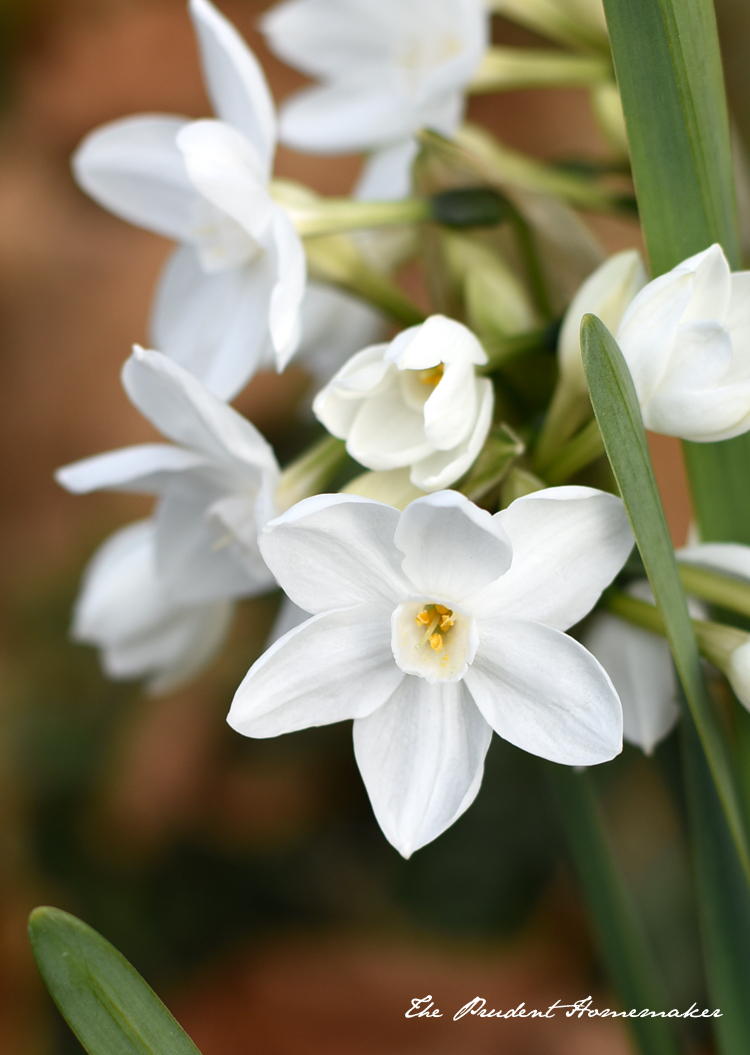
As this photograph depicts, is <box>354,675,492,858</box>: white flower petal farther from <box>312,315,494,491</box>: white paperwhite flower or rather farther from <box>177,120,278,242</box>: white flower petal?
<box>177,120,278,242</box>: white flower petal

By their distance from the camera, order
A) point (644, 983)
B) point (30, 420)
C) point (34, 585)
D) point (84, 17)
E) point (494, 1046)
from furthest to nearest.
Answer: point (84, 17)
point (30, 420)
point (34, 585)
point (494, 1046)
point (644, 983)

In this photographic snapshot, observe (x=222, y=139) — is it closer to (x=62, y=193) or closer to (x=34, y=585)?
(x=34, y=585)

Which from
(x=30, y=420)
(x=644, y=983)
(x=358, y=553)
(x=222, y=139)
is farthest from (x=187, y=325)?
(x=30, y=420)

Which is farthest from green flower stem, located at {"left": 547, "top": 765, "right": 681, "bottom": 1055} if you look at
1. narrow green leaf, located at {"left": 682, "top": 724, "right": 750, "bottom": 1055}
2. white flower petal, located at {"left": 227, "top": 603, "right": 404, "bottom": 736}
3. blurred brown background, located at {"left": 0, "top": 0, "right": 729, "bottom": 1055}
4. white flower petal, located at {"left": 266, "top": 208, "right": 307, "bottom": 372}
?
blurred brown background, located at {"left": 0, "top": 0, "right": 729, "bottom": 1055}

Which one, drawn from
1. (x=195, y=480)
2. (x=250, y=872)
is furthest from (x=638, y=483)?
(x=250, y=872)

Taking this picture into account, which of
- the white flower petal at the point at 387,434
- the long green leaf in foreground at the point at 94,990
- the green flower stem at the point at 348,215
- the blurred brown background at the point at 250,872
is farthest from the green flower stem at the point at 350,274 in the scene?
the blurred brown background at the point at 250,872

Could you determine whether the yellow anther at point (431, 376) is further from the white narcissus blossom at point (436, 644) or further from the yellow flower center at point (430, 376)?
the white narcissus blossom at point (436, 644)
